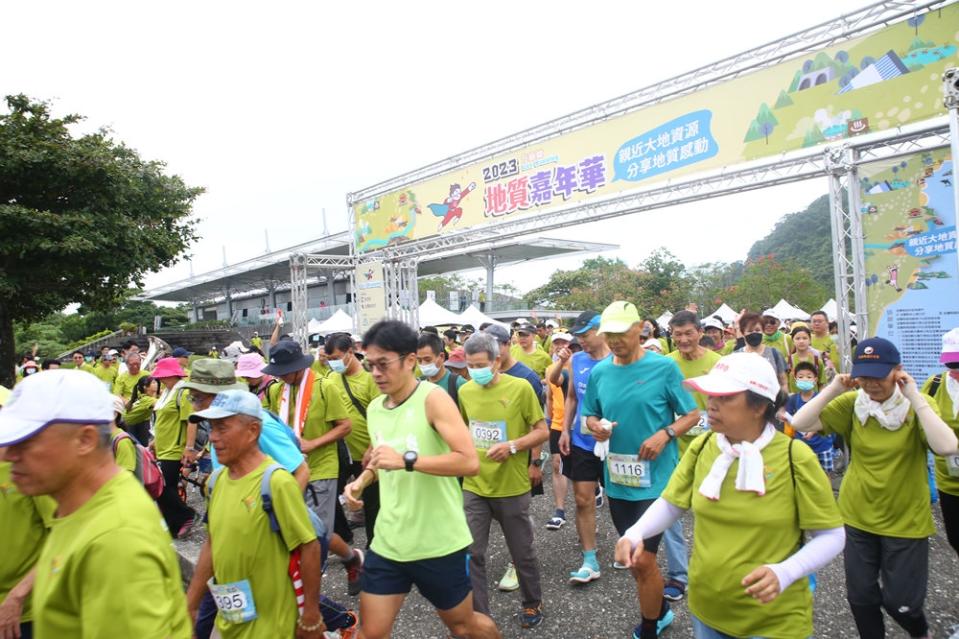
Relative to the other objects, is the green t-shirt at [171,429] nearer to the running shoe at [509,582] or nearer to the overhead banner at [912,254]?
the running shoe at [509,582]

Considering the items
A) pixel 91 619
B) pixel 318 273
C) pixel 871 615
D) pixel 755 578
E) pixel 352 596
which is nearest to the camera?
pixel 91 619

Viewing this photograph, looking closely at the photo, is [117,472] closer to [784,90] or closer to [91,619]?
[91,619]

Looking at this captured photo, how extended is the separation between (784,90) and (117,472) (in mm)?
8563

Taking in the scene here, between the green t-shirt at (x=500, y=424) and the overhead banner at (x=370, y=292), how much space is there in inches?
428

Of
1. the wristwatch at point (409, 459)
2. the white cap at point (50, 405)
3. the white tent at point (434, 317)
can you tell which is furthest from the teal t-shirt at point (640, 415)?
the white tent at point (434, 317)

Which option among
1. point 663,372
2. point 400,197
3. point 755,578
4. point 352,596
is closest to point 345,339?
point 352,596

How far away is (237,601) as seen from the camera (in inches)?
85.6

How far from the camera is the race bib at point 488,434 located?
12.6 feet

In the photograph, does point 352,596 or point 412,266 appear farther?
point 412,266

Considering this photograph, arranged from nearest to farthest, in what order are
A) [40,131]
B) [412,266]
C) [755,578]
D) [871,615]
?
[755,578], [871,615], [40,131], [412,266]

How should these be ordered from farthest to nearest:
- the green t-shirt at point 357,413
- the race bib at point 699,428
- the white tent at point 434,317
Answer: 1. the white tent at point 434,317
2. the green t-shirt at point 357,413
3. the race bib at point 699,428

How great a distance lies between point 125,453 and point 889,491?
13.0ft

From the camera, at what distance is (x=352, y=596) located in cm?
410

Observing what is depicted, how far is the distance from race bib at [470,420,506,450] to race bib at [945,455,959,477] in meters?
2.52
